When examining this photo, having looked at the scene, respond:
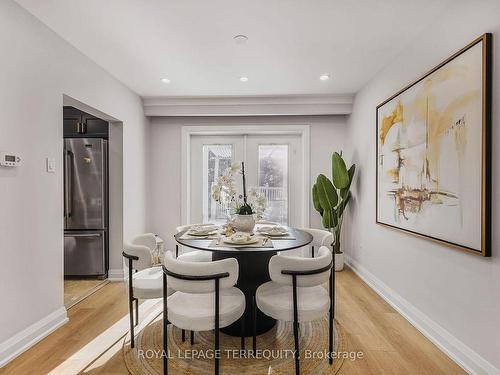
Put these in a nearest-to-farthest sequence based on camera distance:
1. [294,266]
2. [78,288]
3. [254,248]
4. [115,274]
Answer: [294,266]
[254,248]
[78,288]
[115,274]

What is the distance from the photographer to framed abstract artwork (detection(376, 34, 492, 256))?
1.79 metres

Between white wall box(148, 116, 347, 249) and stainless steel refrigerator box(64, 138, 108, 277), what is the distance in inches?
41.7

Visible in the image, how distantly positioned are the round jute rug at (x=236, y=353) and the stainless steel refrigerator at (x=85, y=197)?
66.9 inches

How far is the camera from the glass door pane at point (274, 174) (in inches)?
189

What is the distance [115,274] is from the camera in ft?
12.3

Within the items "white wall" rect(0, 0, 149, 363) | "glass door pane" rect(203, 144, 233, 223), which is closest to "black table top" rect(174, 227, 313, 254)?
"white wall" rect(0, 0, 149, 363)

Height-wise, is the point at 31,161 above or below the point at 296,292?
above

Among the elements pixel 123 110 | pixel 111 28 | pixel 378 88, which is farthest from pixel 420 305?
pixel 123 110

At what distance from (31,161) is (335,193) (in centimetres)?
346

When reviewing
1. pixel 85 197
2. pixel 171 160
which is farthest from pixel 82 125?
pixel 171 160

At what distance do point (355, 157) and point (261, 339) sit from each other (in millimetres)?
2858

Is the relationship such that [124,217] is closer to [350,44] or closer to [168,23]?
[168,23]

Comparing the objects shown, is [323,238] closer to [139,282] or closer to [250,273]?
[250,273]

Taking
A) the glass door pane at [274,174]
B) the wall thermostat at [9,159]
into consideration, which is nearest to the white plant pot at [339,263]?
the glass door pane at [274,174]
